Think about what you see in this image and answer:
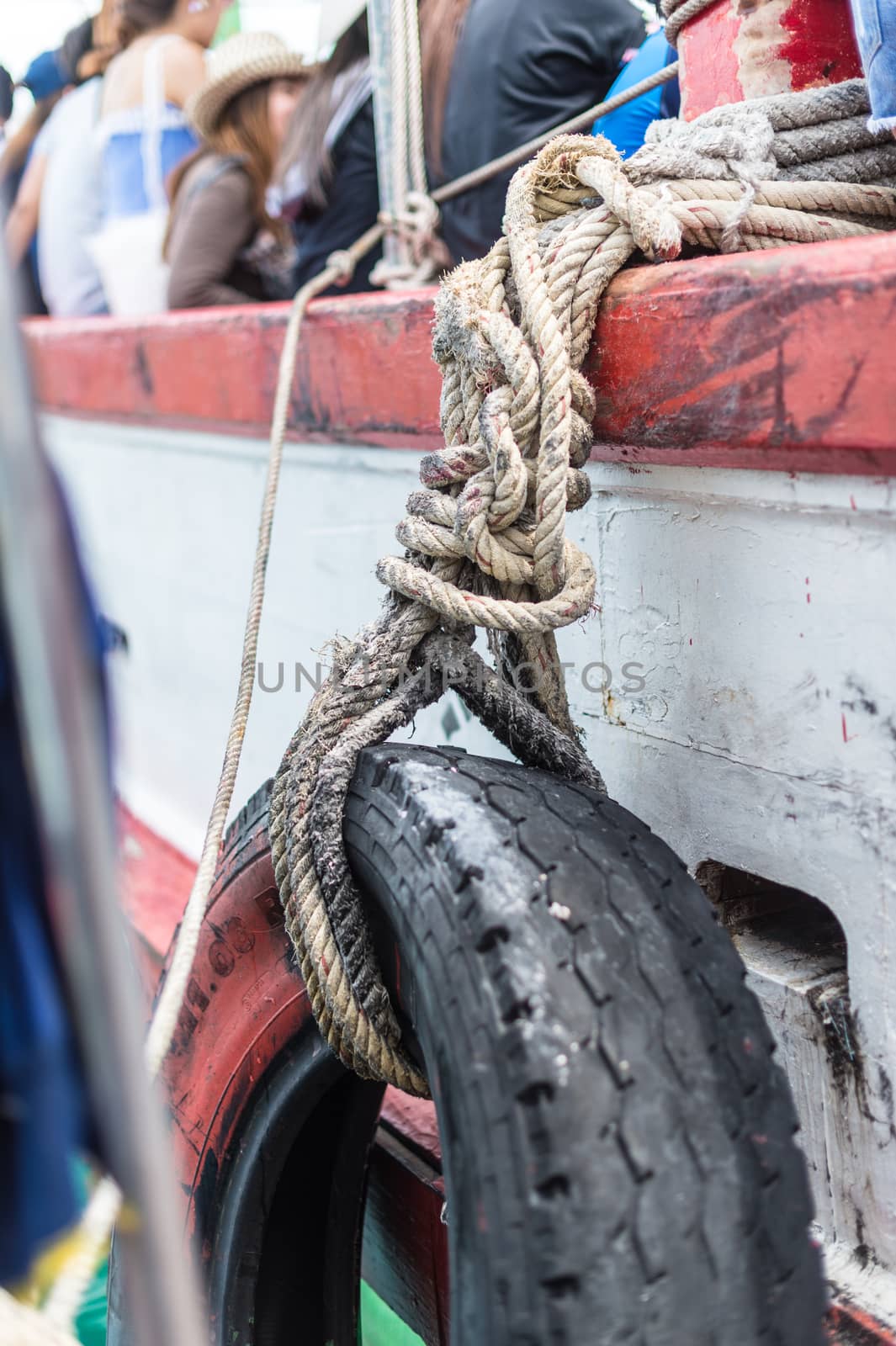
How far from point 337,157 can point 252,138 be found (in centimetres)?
79

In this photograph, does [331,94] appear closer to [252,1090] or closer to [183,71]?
[183,71]

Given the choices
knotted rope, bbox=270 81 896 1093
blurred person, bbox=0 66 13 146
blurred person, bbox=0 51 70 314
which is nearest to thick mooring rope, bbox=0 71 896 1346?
knotted rope, bbox=270 81 896 1093

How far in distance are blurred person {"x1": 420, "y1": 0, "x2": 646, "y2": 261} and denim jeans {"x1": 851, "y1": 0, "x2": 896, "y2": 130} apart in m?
1.12

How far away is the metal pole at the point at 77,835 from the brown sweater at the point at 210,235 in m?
2.78

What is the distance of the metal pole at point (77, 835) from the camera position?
374 millimetres

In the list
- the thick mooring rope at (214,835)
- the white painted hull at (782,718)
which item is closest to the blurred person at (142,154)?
the thick mooring rope at (214,835)

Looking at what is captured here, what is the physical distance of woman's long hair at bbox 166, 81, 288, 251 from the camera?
2.99 metres

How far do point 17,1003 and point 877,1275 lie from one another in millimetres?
803

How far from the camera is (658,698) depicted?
114 cm

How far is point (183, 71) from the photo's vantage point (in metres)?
3.55

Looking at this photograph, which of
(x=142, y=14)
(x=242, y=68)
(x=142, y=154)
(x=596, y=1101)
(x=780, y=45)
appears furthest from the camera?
(x=142, y=14)

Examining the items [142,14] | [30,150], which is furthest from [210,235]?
[30,150]

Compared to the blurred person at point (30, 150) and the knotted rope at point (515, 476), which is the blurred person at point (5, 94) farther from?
the knotted rope at point (515, 476)

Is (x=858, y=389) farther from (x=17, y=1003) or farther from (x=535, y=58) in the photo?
(x=535, y=58)
